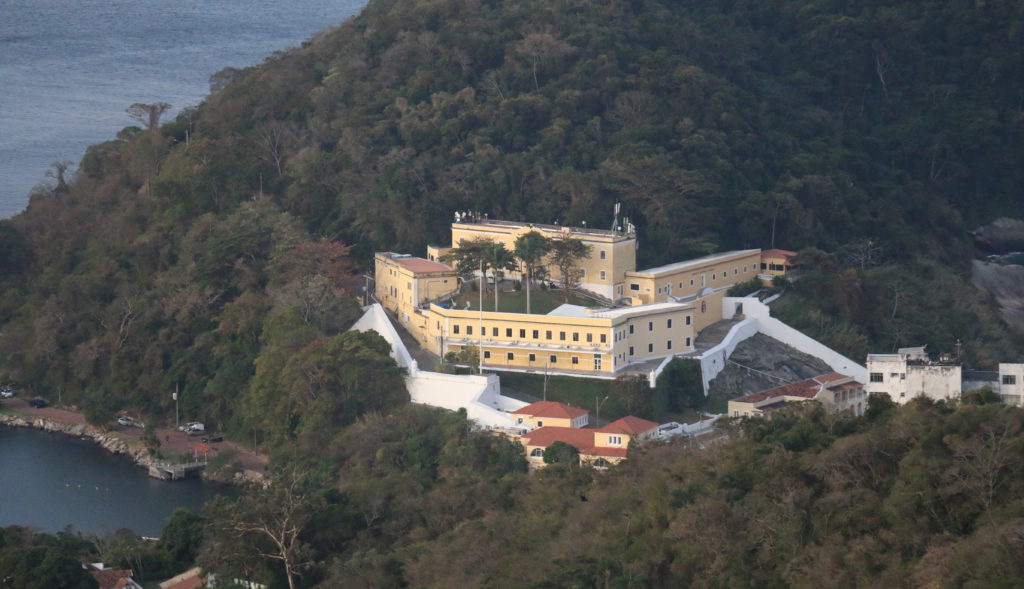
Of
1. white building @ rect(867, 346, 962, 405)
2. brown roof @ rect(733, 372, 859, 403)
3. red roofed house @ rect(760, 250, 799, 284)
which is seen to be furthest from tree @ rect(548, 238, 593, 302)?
white building @ rect(867, 346, 962, 405)

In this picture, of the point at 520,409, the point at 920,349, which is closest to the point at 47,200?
the point at 520,409

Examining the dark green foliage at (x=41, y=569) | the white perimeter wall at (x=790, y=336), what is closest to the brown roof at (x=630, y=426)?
the white perimeter wall at (x=790, y=336)

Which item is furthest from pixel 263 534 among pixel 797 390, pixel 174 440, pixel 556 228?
pixel 556 228

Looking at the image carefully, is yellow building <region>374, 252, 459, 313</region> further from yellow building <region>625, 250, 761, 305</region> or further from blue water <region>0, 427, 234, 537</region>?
blue water <region>0, 427, 234, 537</region>

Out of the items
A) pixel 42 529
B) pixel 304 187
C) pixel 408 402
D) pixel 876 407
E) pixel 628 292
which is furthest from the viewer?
pixel 304 187

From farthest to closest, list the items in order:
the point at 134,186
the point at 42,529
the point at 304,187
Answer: the point at 134,186 < the point at 304,187 < the point at 42,529

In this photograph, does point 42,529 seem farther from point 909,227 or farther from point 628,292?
point 909,227

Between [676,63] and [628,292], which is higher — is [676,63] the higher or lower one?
the higher one
